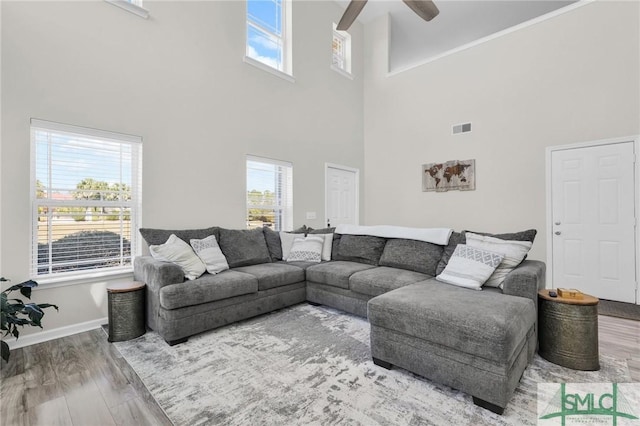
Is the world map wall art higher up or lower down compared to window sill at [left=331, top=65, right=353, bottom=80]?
lower down

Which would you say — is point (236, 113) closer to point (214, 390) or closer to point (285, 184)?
point (285, 184)

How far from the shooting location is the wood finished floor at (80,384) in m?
1.61

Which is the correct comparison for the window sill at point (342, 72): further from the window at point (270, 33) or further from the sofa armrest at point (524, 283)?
the sofa armrest at point (524, 283)

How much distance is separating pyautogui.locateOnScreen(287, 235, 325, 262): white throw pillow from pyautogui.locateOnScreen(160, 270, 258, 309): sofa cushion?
915mm

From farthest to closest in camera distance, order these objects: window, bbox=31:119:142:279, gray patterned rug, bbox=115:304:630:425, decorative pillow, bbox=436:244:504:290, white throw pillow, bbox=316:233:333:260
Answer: white throw pillow, bbox=316:233:333:260 → window, bbox=31:119:142:279 → decorative pillow, bbox=436:244:504:290 → gray patterned rug, bbox=115:304:630:425

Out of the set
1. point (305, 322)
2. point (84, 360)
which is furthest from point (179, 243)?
point (305, 322)

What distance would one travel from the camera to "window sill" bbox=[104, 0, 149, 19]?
3.01 metres

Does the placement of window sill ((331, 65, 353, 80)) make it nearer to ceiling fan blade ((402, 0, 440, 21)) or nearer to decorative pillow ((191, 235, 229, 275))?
ceiling fan blade ((402, 0, 440, 21))

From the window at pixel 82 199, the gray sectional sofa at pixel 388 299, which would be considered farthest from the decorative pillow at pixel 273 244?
the window at pixel 82 199

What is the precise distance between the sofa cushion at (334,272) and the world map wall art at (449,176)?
253 centimetres

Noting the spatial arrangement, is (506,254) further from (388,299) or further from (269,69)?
(269,69)

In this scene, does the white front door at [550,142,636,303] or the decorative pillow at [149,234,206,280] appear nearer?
the decorative pillow at [149,234,206,280]

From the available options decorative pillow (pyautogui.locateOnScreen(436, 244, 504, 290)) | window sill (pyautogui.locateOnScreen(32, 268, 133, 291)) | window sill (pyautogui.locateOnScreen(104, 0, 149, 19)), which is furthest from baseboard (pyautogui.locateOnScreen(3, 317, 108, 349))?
decorative pillow (pyautogui.locateOnScreen(436, 244, 504, 290))

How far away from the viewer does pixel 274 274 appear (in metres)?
3.20
